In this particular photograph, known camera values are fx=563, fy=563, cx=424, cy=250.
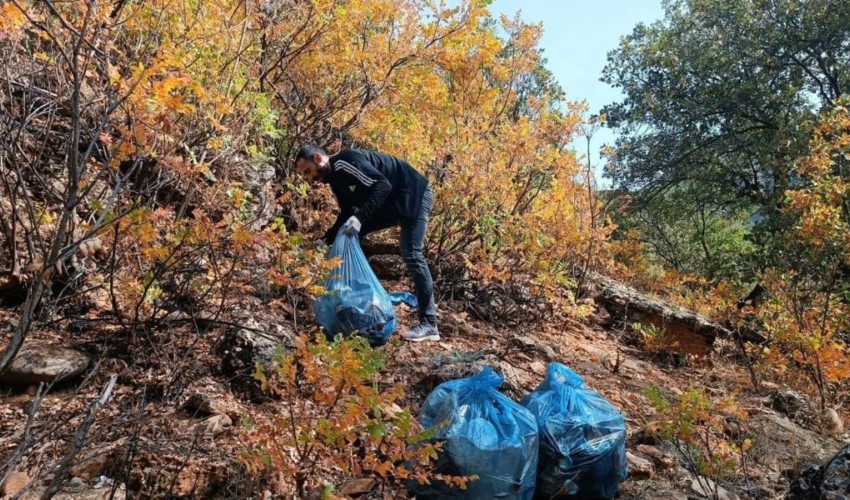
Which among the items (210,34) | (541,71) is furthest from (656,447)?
(541,71)

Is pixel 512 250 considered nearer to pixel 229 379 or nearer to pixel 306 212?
pixel 306 212

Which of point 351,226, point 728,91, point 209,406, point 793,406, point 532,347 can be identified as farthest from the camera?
point 728,91

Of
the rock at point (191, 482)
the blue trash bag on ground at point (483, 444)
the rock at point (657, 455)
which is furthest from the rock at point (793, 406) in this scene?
the rock at point (191, 482)

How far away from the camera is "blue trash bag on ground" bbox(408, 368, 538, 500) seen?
2047 millimetres

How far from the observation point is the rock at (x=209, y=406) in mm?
2361

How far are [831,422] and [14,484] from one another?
14.2ft

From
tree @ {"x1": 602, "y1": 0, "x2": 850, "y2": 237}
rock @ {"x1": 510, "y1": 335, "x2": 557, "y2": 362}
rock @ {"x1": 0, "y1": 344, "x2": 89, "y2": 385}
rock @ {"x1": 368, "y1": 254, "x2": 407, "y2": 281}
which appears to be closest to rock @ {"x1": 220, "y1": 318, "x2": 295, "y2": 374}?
rock @ {"x1": 0, "y1": 344, "x2": 89, "y2": 385}

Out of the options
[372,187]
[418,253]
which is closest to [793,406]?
[418,253]

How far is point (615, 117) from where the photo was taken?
11.3m

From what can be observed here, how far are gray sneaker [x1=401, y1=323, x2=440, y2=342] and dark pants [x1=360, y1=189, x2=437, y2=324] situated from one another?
41 millimetres

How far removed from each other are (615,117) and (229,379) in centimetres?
1038

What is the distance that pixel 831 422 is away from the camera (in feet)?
11.8

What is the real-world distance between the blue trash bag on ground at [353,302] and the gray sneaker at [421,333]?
1.14ft

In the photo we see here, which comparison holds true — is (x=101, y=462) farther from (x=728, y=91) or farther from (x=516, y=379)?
(x=728, y=91)
